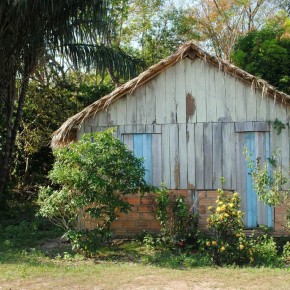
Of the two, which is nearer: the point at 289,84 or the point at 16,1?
the point at 16,1

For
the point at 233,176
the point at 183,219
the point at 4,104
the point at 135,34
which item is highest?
the point at 135,34

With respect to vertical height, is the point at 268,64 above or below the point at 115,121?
above

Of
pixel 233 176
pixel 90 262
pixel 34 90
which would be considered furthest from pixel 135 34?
pixel 90 262

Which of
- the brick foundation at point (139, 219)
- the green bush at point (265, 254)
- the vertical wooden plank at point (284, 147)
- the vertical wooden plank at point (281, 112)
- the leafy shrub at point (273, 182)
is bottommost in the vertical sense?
the green bush at point (265, 254)

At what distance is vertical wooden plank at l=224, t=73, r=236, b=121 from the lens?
1039cm

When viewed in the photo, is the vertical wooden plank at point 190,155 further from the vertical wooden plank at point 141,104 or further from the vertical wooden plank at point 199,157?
the vertical wooden plank at point 141,104

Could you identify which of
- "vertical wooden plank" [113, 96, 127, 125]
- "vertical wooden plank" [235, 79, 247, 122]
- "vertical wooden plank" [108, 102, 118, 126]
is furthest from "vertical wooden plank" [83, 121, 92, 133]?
"vertical wooden plank" [235, 79, 247, 122]

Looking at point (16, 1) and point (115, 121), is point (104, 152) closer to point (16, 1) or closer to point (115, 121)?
point (115, 121)

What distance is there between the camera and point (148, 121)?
10680mm

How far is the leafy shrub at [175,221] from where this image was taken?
9.80m

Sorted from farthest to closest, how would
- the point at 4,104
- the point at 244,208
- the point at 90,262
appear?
the point at 4,104 → the point at 244,208 → the point at 90,262

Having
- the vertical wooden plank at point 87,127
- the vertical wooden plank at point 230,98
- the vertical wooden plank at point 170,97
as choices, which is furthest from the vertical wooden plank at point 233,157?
the vertical wooden plank at point 87,127

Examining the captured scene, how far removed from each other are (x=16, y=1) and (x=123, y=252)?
5831 millimetres

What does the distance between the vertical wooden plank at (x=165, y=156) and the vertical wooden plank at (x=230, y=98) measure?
4.07 ft
